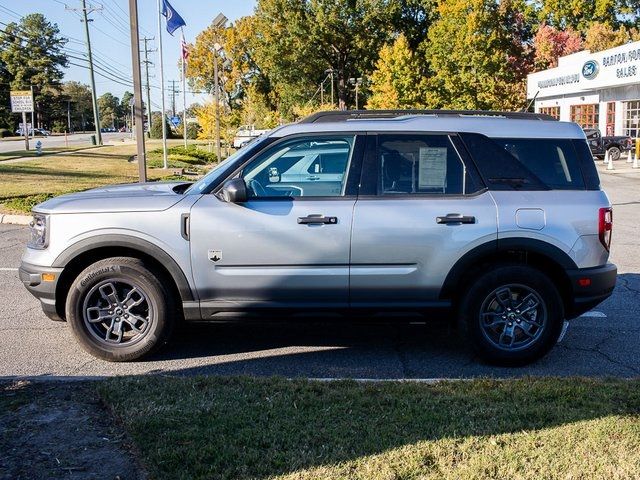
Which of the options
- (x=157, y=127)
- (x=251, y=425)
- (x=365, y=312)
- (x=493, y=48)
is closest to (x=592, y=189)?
(x=365, y=312)

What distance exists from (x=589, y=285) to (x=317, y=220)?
7.10 ft

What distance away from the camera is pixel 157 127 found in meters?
92.8

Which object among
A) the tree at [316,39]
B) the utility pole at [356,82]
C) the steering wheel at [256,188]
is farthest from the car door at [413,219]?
the utility pole at [356,82]

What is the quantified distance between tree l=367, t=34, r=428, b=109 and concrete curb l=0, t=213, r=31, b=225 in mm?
32634

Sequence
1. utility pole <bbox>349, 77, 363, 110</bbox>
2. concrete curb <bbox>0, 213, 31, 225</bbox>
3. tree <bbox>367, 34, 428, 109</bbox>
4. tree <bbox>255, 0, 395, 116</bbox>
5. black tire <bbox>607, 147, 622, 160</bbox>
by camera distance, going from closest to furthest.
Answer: concrete curb <bbox>0, 213, 31, 225</bbox> < black tire <bbox>607, 147, 622, 160</bbox> < tree <bbox>367, 34, 428, 109</bbox> < tree <bbox>255, 0, 395, 116</bbox> < utility pole <bbox>349, 77, 363, 110</bbox>

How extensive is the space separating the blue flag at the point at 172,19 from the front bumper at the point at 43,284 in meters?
23.2

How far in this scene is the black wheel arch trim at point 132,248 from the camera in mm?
5000

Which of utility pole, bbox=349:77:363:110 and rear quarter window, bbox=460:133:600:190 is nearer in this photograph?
→ rear quarter window, bbox=460:133:600:190

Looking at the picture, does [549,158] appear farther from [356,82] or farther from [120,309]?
[356,82]

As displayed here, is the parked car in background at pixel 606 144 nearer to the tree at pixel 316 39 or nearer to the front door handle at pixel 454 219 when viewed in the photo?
the tree at pixel 316 39

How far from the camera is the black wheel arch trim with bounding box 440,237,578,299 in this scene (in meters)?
4.97

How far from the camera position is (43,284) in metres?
5.11

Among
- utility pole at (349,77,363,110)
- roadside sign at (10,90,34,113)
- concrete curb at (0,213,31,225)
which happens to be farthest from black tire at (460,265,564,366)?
utility pole at (349,77,363,110)

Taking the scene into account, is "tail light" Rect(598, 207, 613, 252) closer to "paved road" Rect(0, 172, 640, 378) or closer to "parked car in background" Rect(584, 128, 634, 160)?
"paved road" Rect(0, 172, 640, 378)
